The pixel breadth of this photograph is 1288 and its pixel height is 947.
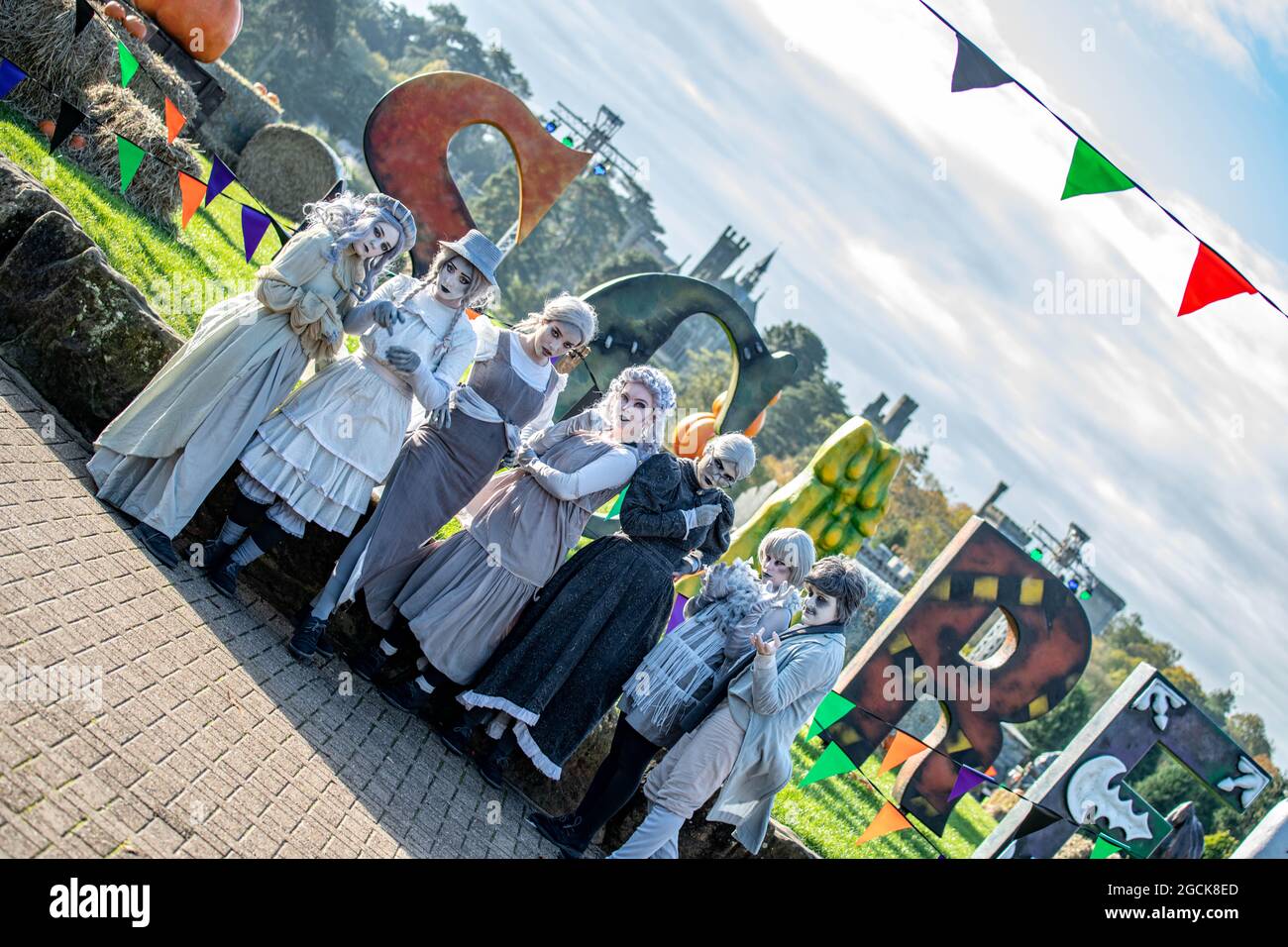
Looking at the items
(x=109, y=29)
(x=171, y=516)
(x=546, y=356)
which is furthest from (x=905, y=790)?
(x=109, y=29)

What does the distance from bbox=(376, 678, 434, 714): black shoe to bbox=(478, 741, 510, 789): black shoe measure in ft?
1.32

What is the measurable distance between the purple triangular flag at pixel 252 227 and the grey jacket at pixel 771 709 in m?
4.72

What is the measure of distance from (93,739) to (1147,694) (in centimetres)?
814

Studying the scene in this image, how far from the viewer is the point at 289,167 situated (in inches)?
644

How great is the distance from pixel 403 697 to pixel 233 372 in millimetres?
1751

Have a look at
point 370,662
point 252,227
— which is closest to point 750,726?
point 370,662

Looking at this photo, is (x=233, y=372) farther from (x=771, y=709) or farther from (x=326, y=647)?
(x=771, y=709)

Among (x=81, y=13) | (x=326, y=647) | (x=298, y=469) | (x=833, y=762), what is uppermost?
(x=81, y=13)

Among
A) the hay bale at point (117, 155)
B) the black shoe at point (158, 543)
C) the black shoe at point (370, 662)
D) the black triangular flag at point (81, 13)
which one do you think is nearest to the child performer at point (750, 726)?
the black shoe at point (370, 662)

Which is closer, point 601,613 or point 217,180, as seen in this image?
point 601,613

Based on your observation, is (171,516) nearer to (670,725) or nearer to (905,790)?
(670,725)

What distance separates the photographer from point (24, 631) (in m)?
3.83

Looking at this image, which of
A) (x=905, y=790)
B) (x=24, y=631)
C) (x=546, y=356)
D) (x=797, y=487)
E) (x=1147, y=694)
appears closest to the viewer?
(x=24, y=631)
